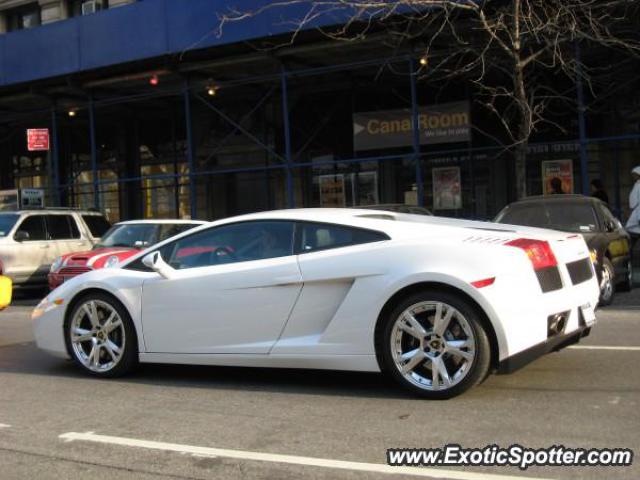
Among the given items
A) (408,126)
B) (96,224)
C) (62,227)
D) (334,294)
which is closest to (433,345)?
(334,294)

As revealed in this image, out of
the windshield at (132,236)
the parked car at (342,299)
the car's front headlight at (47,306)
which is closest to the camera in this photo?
the parked car at (342,299)

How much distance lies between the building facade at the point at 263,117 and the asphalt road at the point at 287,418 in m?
8.35

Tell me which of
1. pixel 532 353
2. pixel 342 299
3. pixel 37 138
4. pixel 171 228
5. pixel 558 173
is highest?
pixel 37 138

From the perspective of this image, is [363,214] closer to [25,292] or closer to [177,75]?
[25,292]

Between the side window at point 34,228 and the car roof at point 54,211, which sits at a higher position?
the car roof at point 54,211

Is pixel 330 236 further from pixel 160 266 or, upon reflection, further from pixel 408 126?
pixel 408 126

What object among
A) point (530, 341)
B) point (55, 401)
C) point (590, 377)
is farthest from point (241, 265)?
point (590, 377)

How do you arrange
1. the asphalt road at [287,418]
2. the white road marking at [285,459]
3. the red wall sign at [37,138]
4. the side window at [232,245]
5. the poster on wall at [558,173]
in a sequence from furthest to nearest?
1. the red wall sign at [37,138]
2. the poster on wall at [558,173]
3. the side window at [232,245]
4. the asphalt road at [287,418]
5. the white road marking at [285,459]

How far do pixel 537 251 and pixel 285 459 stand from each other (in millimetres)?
2348

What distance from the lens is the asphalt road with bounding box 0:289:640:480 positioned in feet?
13.3

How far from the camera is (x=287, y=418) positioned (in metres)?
4.87

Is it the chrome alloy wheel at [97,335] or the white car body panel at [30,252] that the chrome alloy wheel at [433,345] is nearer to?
the chrome alloy wheel at [97,335]

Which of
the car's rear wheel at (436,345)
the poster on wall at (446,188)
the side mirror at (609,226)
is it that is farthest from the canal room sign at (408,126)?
the car's rear wheel at (436,345)

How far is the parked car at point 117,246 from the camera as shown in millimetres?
10766
